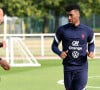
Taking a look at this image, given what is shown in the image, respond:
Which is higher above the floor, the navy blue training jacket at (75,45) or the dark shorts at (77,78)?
the navy blue training jacket at (75,45)

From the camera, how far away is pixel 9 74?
720 inches

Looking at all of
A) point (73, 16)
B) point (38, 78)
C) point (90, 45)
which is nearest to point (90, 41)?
point (90, 45)

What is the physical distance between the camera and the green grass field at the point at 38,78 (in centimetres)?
1458

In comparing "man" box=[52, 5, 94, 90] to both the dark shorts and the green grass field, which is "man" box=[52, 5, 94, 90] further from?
the green grass field

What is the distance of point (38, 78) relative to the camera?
17.0 metres

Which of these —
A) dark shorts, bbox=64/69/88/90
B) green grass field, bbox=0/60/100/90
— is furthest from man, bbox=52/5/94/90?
green grass field, bbox=0/60/100/90

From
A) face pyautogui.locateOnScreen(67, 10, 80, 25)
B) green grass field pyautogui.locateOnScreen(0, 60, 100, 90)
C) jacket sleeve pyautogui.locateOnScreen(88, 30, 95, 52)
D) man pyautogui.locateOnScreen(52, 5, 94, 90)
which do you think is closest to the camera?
face pyautogui.locateOnScreen(67, 10, 80, 25)

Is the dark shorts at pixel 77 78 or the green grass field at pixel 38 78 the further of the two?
the green grass field at pixel 38 78

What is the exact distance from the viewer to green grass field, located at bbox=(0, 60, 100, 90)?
1458 centimetres

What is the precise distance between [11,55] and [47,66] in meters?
1.99

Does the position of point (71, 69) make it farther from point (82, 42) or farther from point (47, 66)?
point (47, 66)

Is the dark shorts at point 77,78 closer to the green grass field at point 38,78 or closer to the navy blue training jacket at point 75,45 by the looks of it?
the navy blue training jacket at point 75,45

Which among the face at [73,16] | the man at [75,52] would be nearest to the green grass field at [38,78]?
the man at [75,52]

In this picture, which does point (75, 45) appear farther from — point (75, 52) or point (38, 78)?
point (38, 78)
